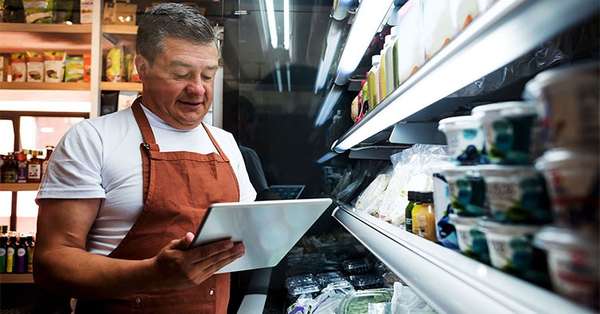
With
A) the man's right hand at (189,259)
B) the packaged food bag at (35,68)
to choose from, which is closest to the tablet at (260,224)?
the man's right hand at (189,259)

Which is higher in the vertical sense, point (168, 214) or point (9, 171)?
point (9, 171)

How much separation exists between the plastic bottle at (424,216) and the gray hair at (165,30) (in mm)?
998

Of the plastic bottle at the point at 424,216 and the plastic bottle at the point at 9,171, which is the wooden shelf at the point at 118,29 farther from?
the plastic bottle at the point at 424,216

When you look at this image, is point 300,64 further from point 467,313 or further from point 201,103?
point 467,313

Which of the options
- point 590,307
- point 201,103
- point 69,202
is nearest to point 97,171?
point 69,202

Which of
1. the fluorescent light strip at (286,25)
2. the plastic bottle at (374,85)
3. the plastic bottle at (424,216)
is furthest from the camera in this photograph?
the fluorescent light strip at (286,25)

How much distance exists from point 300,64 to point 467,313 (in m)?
3.00

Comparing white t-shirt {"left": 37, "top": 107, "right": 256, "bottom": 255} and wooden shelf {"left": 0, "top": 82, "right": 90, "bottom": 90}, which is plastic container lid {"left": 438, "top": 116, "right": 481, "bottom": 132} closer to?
white t-shirt {"left": 37, "top": 107, "right": 256, "bottom": 255}

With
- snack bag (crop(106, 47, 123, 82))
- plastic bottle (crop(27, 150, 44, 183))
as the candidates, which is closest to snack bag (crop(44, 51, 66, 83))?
snack bag (crop(106, 47, 123, 82))

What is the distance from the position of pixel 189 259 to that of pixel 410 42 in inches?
28.7

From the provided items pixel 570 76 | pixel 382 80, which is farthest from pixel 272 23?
pixel 570 76

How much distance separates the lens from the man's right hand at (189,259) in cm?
119

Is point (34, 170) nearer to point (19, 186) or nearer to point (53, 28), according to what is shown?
point (19, 186)

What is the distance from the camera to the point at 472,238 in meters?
0.72
